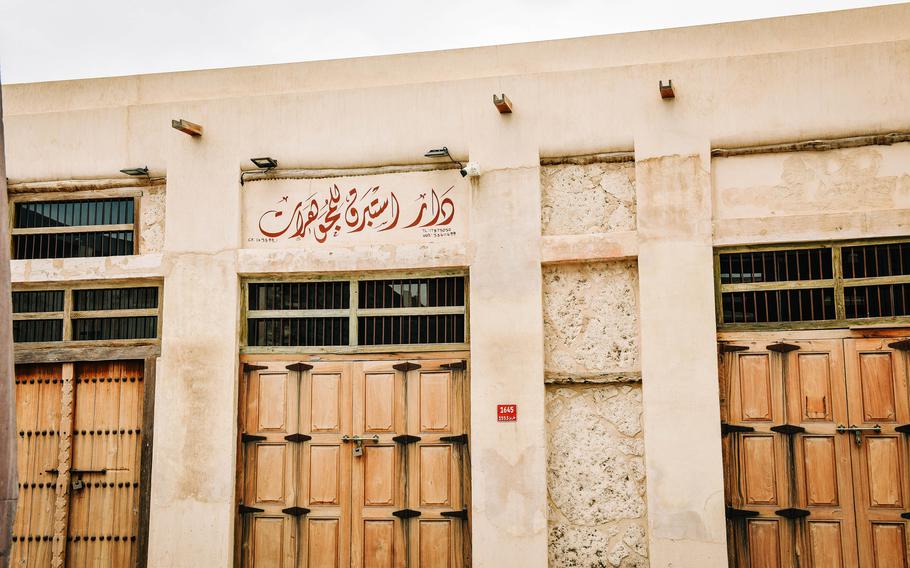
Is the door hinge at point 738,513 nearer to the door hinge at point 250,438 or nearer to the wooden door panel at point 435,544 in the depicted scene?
the wooden door panel at point 435,544

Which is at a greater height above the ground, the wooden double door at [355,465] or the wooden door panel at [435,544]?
the wooden double door at [355,465]

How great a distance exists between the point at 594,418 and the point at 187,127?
4.88 metres

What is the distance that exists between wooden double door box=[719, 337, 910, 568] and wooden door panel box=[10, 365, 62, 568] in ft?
21.7

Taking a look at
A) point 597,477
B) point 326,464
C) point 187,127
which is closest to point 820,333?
point 597,477

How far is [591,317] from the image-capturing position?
7488 millimetres

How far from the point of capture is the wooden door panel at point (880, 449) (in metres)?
6.76

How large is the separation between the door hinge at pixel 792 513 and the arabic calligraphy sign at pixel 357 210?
3.74 meters

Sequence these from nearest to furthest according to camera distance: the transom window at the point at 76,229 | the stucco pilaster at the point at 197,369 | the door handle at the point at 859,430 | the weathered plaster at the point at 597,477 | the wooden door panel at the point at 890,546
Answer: the wooden door panel at the point at 890,546
the door handle at the point at 859,430
the weathered plaster at the point at 597,477
the stucco pilaster at the point at 197,369
the transom window at the point at 76,229

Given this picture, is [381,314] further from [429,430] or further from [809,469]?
→ [809,469]

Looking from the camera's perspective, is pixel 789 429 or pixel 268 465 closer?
pixel 789 429

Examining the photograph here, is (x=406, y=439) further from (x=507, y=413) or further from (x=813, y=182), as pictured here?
(x=813, y=182)

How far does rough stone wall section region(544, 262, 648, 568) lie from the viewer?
7.21m

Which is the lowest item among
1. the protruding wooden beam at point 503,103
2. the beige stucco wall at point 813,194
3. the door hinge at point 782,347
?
the door hinge at point 782,347

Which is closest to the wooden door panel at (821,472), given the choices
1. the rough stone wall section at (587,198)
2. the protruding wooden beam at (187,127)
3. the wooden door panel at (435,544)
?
the rough stone wall section at (587,198)
